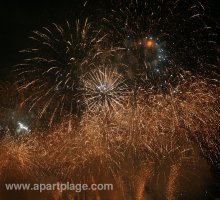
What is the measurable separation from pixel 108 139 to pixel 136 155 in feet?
7.62

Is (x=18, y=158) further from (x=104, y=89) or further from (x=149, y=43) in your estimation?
(x=149, y=43)

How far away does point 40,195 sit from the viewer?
1723 centimetres

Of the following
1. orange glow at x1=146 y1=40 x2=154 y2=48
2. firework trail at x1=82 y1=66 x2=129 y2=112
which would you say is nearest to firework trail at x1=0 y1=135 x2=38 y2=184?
firework trail at x1=82 y1=66 x2=129 y2=112

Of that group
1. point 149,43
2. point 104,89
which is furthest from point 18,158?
point 149,43

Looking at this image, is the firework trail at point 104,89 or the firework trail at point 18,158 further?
the firework trail at point 18,158

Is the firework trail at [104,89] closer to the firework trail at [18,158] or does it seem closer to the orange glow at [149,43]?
the orange glow at [149,43]

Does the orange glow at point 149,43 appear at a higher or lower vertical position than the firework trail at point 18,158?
higher

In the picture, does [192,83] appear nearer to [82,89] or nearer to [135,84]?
[135,84]

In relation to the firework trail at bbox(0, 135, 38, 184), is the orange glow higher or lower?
higher

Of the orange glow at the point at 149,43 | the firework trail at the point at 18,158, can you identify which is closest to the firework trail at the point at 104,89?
the orange glow at the point at 149,43

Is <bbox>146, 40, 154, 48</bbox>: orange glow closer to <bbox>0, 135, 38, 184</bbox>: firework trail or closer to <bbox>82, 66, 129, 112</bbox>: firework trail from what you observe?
<bbox>82, 66, 129, 112</bbox>: firework trail

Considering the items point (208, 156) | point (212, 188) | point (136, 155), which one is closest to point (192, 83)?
point (136, 155)

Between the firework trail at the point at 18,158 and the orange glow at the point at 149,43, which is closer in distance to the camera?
the orange glow at the point at 149,43

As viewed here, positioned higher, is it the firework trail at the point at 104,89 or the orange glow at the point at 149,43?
the orange glow at the point at 149,43
